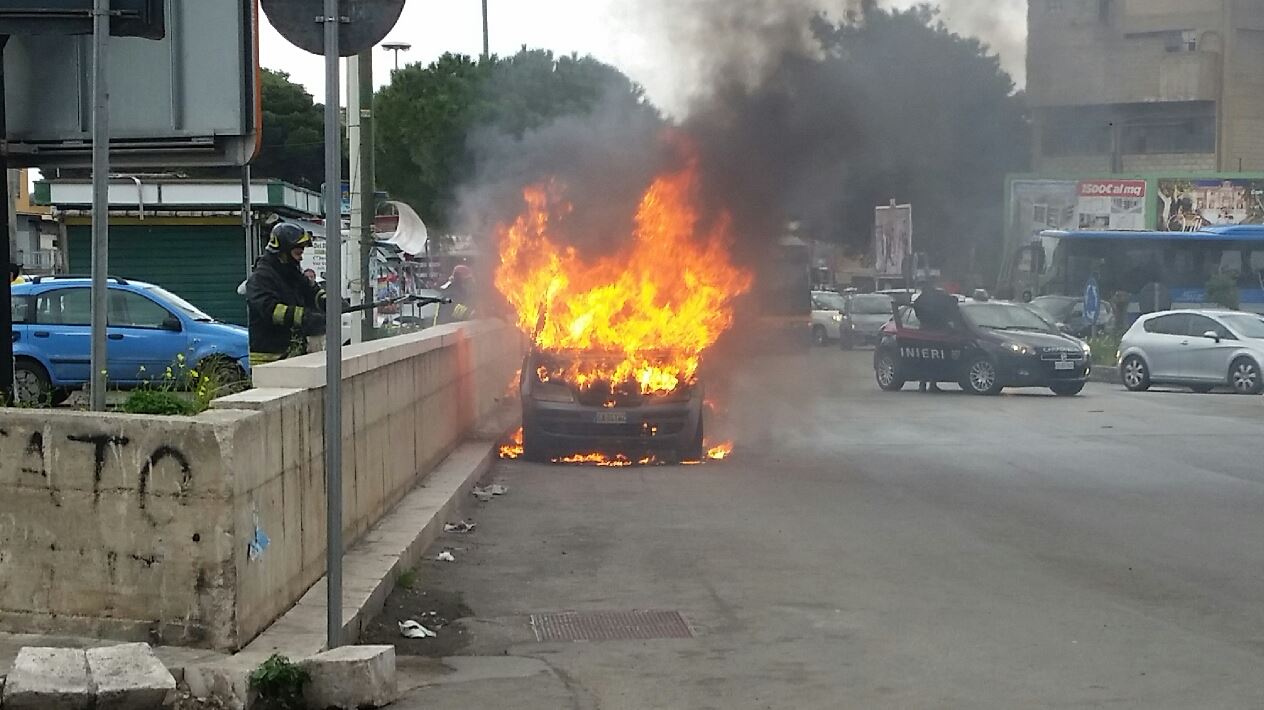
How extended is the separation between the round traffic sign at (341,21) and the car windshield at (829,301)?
4172 cm

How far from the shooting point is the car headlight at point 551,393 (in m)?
14.7

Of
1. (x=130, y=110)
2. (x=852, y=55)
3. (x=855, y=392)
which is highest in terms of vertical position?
(x=852, y=55)

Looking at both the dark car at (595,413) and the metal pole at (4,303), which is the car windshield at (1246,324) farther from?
the metal pole at (4,303)

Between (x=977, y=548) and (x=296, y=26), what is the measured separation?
5636mm

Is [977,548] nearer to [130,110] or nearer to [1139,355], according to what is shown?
[130,110]

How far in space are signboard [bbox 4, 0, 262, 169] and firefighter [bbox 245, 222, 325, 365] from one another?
1.38 meters

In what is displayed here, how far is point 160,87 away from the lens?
883cm

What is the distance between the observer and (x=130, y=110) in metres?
8.84

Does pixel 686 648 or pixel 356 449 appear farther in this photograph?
pixel 356 449

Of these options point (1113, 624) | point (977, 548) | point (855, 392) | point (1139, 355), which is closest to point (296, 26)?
point (1113, 624)

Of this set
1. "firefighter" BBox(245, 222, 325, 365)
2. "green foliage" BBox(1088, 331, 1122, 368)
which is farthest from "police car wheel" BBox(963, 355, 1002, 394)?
"firefighter" BBox(245, 222, 325, 365)

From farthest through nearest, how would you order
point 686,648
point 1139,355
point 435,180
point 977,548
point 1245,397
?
1. point 435,180
2. point 1139,355
3. point 1245,397
4. point 977,548
5. point 686,648

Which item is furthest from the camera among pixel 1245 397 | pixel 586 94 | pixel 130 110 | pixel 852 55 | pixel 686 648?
pixel 586 94

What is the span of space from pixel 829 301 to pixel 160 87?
136 feet
